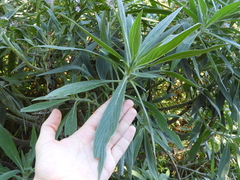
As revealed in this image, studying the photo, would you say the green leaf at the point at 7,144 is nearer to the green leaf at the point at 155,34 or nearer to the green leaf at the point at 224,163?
the green leaf at the point at 155,34

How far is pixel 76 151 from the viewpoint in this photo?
682 mm

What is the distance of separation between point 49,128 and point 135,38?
13.0 inches

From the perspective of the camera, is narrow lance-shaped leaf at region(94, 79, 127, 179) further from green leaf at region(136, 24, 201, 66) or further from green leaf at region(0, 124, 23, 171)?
green leaf at region(0, 124, 23, 171)

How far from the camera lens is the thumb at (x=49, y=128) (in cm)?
67

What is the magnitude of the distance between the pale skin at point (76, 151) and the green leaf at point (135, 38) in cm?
16

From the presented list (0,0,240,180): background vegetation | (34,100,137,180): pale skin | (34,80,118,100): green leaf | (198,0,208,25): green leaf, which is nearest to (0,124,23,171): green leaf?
(0,0,240,180): background vegetation

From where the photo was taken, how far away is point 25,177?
0.85 metres

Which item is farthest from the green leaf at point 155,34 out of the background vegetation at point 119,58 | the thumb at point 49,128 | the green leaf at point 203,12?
the thumb at point 49,128

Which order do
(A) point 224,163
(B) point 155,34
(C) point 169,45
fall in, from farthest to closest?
(A) point 224,163 → (B) point 155,34 → (C) point 169,45

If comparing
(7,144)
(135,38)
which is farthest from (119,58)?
(7,144)

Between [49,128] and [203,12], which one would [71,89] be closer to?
[49,128]

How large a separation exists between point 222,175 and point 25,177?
675 millimetres

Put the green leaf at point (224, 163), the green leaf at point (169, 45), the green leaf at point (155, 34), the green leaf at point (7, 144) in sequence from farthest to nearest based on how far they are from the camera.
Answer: the green leaf at point (224, 163) < the green leaf at point (7, 144) < the green leaf at point (155, 34) < the green leaf at point (169, 45)

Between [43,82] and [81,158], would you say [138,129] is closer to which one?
[81,158]
